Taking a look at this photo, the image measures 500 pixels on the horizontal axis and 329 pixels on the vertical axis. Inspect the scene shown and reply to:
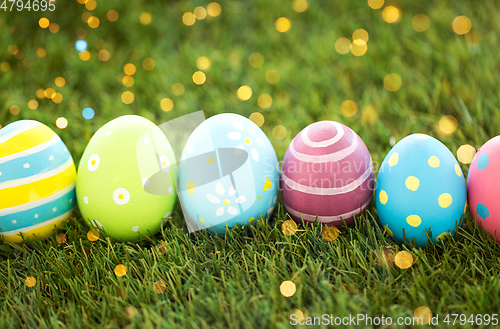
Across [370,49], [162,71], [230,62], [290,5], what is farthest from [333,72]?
[162,71]

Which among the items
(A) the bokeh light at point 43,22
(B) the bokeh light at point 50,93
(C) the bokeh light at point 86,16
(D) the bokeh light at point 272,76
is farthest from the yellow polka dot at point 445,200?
(A) the bokeh light at point 43,22

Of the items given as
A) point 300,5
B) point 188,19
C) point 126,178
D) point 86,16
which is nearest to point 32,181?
point 126,178

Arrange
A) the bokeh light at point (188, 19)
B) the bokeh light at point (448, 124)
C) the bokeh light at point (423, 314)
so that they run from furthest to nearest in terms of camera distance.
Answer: the bokeh light at point (188, 19)
the bokeh light at point (448, 124)
the bokeh light at point (423, 314)

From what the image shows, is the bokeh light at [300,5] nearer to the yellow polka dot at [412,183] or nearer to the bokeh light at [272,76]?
the bokeh light at [272,76]

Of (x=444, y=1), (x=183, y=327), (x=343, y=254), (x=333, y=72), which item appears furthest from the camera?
(x=444, y=1)

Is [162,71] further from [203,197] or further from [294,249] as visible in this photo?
[294,249]

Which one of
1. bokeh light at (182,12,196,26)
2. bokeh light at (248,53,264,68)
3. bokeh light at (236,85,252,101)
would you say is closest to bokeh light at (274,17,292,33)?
bokeh light at (248,53,264,68)

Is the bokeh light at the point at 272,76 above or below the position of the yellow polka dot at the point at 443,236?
above
